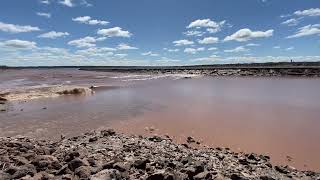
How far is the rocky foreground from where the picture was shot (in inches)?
282

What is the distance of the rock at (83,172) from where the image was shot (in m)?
7.09

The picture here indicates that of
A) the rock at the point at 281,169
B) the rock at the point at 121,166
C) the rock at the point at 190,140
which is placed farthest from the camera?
the rock at the point at 190,140

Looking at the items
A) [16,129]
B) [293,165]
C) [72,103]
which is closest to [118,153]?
[293,165]

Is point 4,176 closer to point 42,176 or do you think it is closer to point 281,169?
point 42,176

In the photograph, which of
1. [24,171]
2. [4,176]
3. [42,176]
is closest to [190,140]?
[42,176]

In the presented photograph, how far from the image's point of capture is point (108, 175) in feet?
22.5

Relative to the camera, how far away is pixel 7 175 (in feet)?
23.1

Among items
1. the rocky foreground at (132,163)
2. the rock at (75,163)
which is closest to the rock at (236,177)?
the rocky foreground at (132,163)

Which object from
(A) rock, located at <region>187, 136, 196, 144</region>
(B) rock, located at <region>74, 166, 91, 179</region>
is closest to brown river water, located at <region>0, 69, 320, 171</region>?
(A) rock, located at <region>187, 136, 196, 144</region>

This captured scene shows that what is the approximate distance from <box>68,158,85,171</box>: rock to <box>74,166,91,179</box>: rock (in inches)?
9.3

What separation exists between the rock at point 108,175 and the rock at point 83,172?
11.4 inches

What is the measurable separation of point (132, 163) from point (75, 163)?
120 centimetres

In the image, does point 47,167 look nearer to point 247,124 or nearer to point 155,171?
point 155,171

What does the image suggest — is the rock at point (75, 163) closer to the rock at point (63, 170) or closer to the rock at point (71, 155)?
the rock at point (63, 170)
